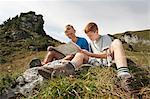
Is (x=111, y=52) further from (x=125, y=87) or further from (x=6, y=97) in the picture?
(x=6, y=97)

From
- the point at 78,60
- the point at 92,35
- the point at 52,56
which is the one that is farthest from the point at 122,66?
the point at 52,56

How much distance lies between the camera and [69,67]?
21.4 feet

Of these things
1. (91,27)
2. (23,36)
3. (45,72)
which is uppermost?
(91,27)

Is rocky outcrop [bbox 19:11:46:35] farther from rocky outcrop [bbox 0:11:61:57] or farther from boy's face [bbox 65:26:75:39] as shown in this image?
boy's face [bbox 65:26:75:39]

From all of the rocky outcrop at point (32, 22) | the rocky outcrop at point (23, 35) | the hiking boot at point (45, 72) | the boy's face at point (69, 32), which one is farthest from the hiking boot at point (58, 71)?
the rocky outcrop at point (32, 22)

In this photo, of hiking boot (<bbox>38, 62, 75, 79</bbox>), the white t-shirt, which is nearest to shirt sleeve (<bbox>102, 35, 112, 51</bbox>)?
the white t-shirt

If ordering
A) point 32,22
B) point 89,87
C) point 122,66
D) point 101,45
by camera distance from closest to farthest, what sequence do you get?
point 89,87 < point 122,66 < point 101,45 < point 32,22

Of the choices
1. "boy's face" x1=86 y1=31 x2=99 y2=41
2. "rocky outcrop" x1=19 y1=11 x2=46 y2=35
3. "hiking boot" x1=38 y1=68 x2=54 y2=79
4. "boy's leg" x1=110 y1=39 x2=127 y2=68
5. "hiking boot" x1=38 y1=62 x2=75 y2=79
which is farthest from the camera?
"rocky outcrop" x1=19 y1=11 x2=46 y2=35

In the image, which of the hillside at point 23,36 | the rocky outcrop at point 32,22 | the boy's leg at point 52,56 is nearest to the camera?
the boy's leg at point 52,56

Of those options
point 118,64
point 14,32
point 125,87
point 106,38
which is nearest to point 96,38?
point 106,38

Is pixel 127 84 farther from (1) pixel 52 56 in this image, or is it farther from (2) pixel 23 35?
(2) pixel 23 35

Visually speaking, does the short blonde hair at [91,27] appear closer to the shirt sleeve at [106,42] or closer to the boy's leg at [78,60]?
the shirt sleeve at [106,42]

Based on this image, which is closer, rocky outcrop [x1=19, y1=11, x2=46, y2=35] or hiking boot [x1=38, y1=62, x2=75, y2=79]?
hiking boot [x1=38, y1=62, x2=75, y2=79]

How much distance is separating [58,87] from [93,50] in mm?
1619
